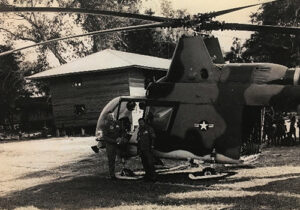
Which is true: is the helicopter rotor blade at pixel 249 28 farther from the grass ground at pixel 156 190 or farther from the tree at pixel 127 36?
the tree at pixel 127 36

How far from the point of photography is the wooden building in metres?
29.3

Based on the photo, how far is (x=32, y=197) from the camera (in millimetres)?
9336

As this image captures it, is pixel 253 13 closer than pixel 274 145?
No

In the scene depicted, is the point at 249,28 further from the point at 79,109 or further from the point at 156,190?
the point at 79,109

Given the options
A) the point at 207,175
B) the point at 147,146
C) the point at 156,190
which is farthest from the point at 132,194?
the point at 207,175

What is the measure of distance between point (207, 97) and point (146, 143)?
1868mm

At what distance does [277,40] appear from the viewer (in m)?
36.2

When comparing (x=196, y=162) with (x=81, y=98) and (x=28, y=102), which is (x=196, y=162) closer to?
(x=81, y=98)

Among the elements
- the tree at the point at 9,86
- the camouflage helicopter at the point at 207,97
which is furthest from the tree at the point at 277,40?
the tree at the point at 9,86

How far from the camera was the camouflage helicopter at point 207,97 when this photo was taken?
8.77 metres

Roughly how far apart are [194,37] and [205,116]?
191cm

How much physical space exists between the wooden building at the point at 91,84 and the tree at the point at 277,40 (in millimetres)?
10576

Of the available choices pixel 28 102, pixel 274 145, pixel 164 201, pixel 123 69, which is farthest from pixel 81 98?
pixel 164 201

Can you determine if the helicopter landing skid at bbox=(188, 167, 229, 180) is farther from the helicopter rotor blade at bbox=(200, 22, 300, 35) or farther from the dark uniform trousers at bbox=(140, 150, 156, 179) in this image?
the helicopter rotor blade at bbox=(200, 22, 300, 35)
